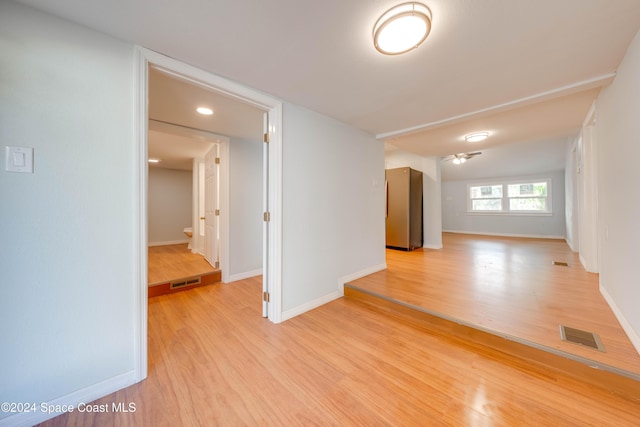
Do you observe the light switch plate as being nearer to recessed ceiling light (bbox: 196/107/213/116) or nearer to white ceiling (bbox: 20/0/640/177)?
white ceiling (bbox: 20/0/640/177)

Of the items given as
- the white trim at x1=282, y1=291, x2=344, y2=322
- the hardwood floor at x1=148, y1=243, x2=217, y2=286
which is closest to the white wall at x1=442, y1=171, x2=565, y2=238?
the white trim at x1=282, y1=291, x2=344, y2=322

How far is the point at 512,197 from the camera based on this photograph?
7031mm

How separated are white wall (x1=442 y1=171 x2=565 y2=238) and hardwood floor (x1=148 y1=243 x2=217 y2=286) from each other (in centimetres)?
824

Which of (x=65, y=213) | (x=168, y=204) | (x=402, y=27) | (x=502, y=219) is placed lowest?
(x=502, y=219)

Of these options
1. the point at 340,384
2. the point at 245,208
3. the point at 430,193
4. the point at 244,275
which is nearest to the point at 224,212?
the point at 245,208

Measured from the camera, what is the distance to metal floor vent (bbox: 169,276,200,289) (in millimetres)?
3061

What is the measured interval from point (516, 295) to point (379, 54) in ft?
9.19

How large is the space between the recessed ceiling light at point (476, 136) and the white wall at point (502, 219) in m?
4.91

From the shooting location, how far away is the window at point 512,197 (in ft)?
21.6

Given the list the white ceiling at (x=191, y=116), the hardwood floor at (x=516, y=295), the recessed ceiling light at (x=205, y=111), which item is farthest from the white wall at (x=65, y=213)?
the hardwood floor at (x=516, y=295)

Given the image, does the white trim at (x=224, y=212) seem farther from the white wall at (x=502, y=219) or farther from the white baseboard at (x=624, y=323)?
the white wall at (x=502, y=219)

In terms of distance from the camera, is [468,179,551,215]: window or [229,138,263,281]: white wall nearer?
[229,138,263,281]: white wall

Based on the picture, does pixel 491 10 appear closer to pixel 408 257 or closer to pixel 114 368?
pixel 114 368

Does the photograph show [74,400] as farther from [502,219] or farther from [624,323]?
[502,219]
